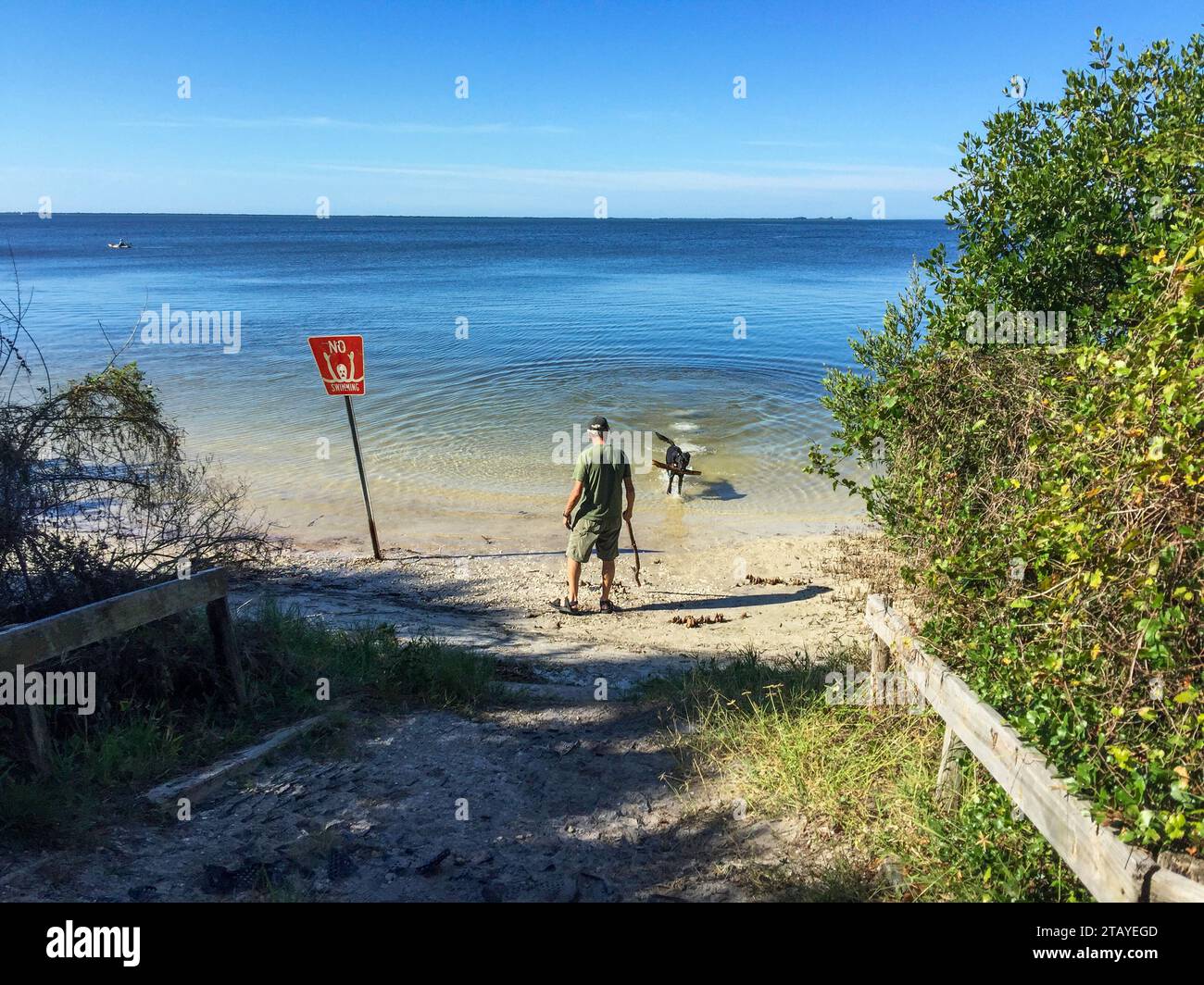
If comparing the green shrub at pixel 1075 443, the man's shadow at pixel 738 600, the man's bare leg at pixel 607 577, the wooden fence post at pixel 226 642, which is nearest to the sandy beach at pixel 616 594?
the man's shadow at pixel 738 600

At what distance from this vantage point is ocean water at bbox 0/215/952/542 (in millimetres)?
14164

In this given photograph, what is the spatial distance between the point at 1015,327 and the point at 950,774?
3.13 m

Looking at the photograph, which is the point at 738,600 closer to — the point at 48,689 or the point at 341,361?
the point at 341,361

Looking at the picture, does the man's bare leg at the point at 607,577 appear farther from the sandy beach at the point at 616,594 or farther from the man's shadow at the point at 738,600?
the man's shadow at the point at 738,600

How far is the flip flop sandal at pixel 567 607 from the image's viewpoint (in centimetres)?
957

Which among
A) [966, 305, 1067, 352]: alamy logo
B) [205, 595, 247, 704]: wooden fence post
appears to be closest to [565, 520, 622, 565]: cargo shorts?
[205, 595, 247, 704]: wooden fence post

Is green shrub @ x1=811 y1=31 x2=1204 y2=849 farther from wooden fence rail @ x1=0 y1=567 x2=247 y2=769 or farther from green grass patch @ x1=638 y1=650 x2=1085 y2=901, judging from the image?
wooden fence rail @ x1=0 y1=567 x2=247 y2=769

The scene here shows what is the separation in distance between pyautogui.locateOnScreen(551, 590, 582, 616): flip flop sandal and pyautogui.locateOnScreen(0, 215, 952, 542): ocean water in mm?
3221

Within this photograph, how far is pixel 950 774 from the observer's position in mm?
3980
